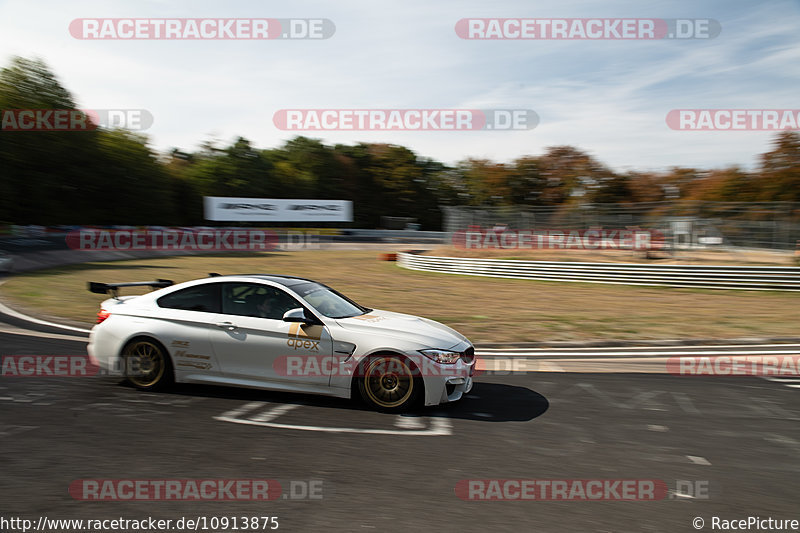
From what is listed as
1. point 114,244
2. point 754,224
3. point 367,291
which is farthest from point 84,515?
point 114,244

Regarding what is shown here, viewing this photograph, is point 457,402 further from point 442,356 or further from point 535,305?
point 535,305

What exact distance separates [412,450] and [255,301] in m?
2.56

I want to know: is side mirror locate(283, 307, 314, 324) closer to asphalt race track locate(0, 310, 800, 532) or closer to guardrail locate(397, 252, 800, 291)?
asphalt race track locate(0, 310, 800, 532)

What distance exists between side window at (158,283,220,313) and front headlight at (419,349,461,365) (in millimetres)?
2406

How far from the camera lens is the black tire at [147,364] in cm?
653

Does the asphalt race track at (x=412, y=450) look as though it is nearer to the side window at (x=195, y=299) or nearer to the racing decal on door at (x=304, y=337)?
the racing decal on door at (x=304, y=337)

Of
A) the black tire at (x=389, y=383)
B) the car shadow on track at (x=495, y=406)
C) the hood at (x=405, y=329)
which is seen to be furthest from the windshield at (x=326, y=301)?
the car shadow on track at (x=495, y=406)

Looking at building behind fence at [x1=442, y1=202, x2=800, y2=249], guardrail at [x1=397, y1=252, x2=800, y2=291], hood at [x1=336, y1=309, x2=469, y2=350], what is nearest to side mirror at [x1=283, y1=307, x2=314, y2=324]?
hood at [x1=336, y1=309, x2=469, y2=350]

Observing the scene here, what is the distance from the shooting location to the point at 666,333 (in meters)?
11.3

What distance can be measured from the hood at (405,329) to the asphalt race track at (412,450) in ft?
2.36

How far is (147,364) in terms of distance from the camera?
660cm

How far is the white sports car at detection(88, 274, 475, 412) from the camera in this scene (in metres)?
5.99

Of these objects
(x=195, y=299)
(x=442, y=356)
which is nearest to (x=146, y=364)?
(x=195, y=299)

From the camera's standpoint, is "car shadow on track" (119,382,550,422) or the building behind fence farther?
the building behind fence
